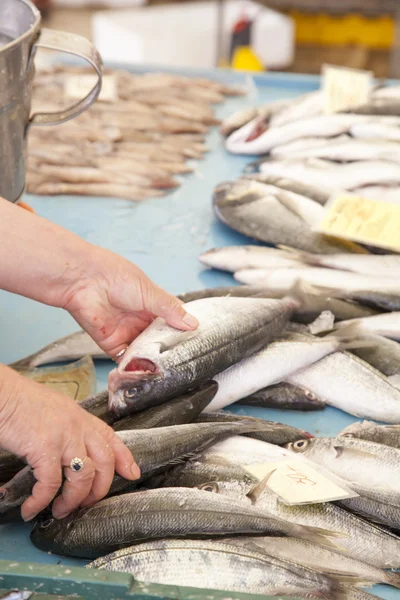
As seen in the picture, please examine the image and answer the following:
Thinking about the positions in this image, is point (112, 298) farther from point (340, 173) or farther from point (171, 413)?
point (340, 173)

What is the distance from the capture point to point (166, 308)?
184cm

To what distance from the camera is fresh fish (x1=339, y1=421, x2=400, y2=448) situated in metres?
1.79

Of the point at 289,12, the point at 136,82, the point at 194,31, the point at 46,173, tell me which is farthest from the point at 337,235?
the point at 289,12

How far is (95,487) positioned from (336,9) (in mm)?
7071

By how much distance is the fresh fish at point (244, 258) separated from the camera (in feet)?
8.45

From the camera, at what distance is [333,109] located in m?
3.90

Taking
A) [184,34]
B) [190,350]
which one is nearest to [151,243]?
[190,350]

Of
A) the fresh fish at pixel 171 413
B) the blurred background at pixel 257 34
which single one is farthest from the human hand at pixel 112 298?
the blurred background at pixel 257 34

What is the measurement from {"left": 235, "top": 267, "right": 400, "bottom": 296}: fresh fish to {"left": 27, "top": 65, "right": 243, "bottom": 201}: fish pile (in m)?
1.03

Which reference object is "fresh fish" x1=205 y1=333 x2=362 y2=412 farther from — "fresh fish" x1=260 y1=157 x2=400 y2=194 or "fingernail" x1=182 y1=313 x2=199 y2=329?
"fresh fish" x1=260 y1=157 x2=400 y2=194

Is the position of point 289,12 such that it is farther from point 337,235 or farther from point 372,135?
point 337,235

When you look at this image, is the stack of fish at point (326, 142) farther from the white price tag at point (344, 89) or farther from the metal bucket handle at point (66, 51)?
the metal bucket handle at point (66, 51)

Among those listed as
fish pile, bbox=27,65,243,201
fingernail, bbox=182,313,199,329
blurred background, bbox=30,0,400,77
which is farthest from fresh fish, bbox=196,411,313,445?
blurred background, bbox=30,0,400,77

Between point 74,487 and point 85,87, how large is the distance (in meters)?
3.21
